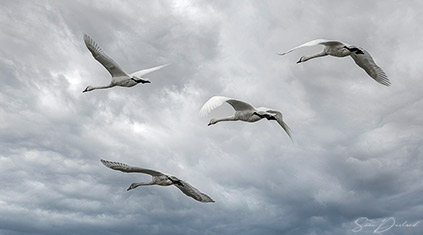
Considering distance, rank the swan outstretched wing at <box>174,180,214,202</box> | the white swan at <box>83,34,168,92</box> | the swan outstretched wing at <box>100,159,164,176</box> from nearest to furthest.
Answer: the swan outstretched wing at <box>100,159,164,176</box>, the swan outstretched wing at <box>174,180,214,202</box>, the white swan at <box>83,34,168,92</box>

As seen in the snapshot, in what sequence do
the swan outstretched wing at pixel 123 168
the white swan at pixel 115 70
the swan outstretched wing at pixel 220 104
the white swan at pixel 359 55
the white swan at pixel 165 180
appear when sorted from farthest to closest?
the white swan at pixel 115 70
the white swan at pixel 359 55
the white swan at pixel 165 180
the swan outstretched wing at pixel 123 168
the swan outstretched wing at pixel 220 104

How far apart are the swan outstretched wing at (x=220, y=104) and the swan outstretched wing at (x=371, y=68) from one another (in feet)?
Result: 24.8

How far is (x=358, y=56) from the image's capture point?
35656mm

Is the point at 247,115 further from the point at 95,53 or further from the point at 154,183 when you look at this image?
the point at 95,53

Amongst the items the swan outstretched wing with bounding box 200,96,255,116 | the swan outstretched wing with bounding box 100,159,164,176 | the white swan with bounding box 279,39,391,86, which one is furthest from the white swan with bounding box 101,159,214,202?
the white swan with bounding box 279,39,391,86

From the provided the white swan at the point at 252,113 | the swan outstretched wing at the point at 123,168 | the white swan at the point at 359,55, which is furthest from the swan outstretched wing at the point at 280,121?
the swan outstretched wing at the point at 123,168

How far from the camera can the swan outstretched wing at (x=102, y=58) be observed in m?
38.0

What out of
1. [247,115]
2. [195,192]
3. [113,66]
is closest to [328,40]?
[247,115]

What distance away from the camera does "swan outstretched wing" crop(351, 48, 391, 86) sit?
3566 centimetres

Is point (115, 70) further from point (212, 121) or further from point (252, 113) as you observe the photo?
point (252, 113)

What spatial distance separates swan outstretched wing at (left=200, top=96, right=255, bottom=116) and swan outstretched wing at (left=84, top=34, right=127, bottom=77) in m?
8.96

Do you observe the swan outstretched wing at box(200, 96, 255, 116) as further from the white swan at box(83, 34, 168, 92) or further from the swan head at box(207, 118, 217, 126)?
the white swan at box(83, 34, 168, 92)

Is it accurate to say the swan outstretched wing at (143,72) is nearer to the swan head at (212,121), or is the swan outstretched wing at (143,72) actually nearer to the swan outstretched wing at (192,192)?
the swan head at (212,121)

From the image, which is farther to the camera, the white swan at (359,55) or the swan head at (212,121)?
the swan head at (212,121)
